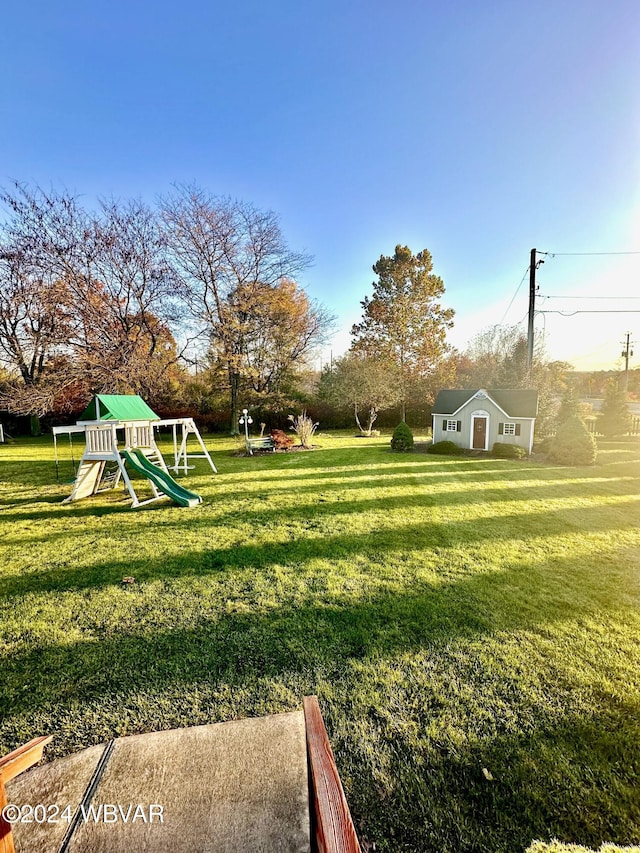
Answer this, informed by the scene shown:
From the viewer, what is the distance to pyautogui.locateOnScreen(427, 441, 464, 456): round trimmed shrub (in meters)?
13.1

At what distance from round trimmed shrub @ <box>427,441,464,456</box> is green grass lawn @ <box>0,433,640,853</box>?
23.4 feet

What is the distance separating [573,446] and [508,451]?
186 cm

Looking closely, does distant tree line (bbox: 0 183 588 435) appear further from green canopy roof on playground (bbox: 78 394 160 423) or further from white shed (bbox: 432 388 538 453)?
green canopy roof on playground (bbox: 78 394 160 423)

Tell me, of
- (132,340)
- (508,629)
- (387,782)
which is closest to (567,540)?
(508,629)

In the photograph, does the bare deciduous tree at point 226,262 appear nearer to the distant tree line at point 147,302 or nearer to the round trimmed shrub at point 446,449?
the distant tree line at point 147,302

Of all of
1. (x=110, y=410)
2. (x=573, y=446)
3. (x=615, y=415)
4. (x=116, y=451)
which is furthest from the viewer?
(x=615, y=415)

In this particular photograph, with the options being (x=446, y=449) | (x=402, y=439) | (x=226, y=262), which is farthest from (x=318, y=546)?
(x=226, y=262)

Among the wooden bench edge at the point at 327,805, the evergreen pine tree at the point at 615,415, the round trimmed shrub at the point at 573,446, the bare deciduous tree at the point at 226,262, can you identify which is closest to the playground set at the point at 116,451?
the wooden bench edge at the point at 327,805

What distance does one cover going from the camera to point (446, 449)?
13094mm

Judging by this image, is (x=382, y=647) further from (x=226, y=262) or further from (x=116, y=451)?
(x=226, y=262)

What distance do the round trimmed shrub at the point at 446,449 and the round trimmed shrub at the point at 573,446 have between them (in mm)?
2939

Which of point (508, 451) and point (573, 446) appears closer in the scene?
point (573, 446)

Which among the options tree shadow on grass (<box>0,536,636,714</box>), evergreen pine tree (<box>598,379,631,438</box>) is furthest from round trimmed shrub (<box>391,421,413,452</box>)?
evergreen pine tree (<box>598,379,631,438</box>)

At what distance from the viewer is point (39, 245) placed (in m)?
14.2
